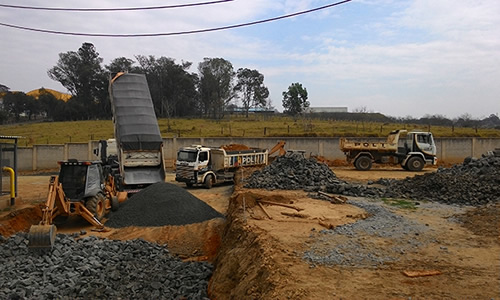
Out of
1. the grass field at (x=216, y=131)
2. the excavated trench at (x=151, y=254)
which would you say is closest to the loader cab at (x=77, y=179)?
the excavated trench at (x=151, y=254)

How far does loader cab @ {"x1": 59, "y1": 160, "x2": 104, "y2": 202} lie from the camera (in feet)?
40.2

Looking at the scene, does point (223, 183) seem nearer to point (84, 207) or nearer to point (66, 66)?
→ point (84, 207)

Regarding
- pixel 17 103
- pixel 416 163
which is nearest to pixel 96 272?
pixel 416 163

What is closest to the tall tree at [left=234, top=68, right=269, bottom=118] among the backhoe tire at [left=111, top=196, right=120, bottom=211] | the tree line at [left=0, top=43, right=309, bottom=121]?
the tree line at [left=0, top=43, right=309, bottom=121]

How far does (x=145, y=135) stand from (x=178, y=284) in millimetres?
10187

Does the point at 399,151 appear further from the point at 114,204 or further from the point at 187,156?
the point at 114,204

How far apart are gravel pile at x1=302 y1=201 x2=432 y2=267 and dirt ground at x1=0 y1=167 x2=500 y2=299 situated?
133 mm

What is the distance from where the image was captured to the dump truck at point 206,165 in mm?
20312

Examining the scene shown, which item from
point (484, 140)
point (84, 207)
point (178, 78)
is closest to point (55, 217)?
point (84, 207)

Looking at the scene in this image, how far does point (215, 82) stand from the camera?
6331cm

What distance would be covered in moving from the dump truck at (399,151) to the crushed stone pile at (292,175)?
809 cm

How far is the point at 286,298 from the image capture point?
470 centimetres

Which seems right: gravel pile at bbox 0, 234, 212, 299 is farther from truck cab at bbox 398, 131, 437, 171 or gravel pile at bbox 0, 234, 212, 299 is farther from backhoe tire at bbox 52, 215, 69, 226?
truck cab at bbox 398, 131, 437, 171

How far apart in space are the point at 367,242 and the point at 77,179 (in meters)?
9.24
